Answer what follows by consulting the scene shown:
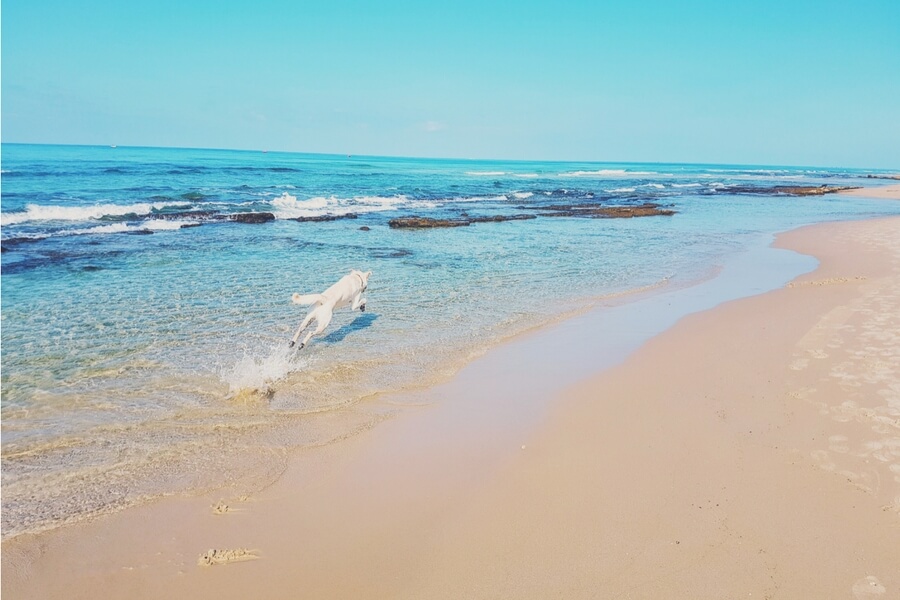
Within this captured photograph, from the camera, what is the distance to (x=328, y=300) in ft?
26.0

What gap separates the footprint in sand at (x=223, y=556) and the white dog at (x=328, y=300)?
380 cm

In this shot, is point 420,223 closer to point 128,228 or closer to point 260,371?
point 128,228

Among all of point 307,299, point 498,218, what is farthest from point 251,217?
point 307,299

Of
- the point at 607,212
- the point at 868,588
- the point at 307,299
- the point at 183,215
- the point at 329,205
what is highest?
the point at 607,212

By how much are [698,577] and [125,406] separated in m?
5.82

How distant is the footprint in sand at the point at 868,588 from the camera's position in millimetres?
3377

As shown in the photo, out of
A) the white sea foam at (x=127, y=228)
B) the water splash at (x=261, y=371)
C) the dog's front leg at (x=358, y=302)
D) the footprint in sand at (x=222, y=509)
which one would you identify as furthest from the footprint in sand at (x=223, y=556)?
the white sea foam at (x=127, y=228)

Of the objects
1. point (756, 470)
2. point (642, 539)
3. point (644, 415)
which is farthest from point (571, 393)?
A: point (642, 539)

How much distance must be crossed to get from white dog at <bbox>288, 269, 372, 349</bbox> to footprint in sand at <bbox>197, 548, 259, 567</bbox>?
3.80m

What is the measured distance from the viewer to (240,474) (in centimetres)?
473

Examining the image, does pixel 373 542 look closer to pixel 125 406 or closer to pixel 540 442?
pixel 540 442

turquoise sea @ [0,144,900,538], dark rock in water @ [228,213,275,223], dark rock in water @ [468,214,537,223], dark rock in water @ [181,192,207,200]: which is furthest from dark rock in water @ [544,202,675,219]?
dark rock in water @ [181,192,207,200]

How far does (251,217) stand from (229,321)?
54.0 feet

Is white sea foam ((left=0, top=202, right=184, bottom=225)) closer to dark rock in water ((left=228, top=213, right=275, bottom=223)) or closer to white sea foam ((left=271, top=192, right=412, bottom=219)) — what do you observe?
dark rock in water ((left=228, top=213, right=275, bottom=223))
